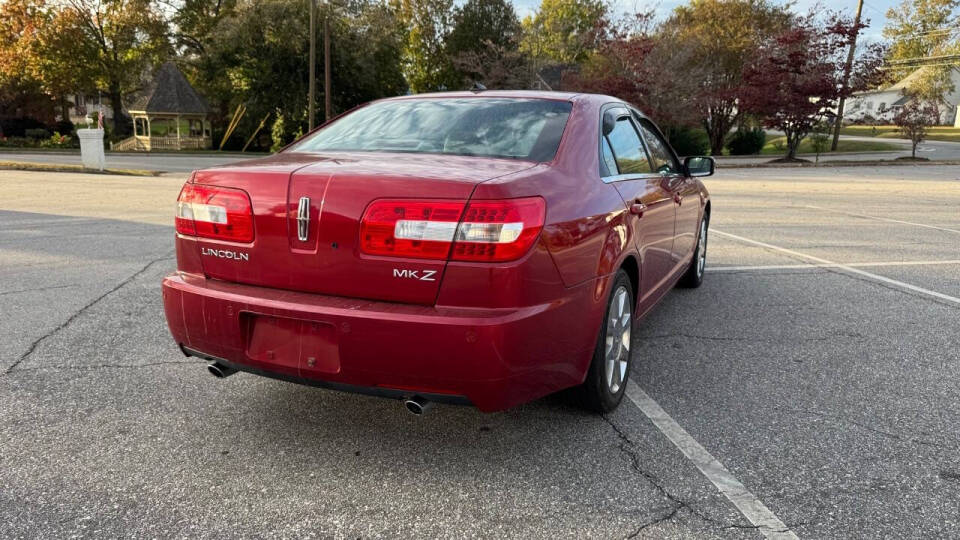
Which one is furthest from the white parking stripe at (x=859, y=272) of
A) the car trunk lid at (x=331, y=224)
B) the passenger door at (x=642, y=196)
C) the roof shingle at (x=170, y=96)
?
the roof shingle at (x=170, y=96)

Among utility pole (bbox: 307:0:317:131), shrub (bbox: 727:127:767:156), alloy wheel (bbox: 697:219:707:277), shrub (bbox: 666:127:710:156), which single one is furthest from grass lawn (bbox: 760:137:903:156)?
alloy wheel (bbox: 697:219:707:277)

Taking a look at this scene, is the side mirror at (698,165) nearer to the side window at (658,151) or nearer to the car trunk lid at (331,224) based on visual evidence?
the side window at (658,151)

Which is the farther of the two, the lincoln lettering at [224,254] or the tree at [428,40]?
the tree at [428,40]

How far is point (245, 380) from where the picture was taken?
3742 millimetres

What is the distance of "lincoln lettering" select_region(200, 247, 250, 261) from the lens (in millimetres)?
2797

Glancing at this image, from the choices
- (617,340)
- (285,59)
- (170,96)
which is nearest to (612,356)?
(617,340)

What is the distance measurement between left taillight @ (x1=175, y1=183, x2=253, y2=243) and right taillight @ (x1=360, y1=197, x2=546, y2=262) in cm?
57

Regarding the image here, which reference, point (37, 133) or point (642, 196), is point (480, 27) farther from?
point (642, 196)

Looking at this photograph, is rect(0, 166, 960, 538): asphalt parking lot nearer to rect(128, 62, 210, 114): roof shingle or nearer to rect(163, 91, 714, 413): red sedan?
rect(163, 91, 714, 413): red sedan

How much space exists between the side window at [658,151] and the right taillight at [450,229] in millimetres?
2121

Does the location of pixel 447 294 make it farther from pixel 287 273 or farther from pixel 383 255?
pixel 287 273

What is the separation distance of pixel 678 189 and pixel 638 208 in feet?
4.00

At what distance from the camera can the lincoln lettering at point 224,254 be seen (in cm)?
280

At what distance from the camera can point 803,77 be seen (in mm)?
A: 25734
